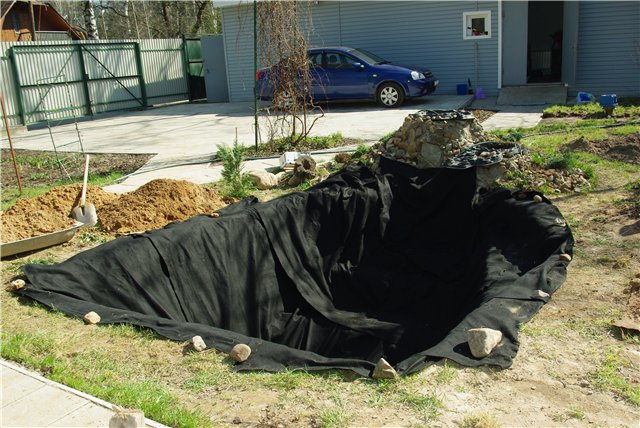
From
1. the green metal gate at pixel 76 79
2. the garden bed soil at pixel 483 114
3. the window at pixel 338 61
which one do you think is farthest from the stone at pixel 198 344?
the green metal gate at pixel 76 79

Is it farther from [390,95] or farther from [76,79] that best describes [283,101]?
[76,79]

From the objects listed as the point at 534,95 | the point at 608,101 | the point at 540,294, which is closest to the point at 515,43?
the point at 534,95

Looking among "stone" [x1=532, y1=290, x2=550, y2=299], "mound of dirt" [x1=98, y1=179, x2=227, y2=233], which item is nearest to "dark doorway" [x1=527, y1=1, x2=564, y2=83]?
"mound of dirt" [x1=98, y1=179, x2=227, y2=233]

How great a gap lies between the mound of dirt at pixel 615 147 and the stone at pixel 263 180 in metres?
4.40

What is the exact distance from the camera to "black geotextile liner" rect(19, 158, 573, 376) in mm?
4887

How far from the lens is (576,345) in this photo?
3973 mm

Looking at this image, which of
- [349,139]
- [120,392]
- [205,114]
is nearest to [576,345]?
[120,392]

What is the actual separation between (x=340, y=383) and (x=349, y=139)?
8239 mm

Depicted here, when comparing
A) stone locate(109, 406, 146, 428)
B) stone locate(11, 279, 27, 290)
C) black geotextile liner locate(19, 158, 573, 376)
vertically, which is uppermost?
stone locate(109, 406, 146, 428)

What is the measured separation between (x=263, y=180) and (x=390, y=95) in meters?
8.28

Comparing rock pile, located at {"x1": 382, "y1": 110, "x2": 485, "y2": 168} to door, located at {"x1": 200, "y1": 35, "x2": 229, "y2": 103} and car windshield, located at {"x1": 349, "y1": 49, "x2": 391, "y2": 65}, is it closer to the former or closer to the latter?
car windshield, located at {"x1": 349, "y1": 49, "x2": 391, "y2": 65}

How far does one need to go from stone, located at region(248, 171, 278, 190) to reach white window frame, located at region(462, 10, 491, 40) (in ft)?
34.0

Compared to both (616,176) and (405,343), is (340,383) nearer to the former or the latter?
(405,343)

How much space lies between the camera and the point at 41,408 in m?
3.29
